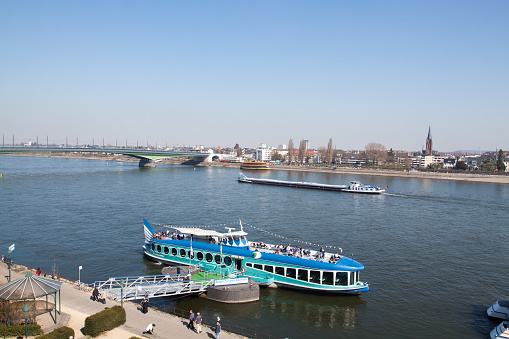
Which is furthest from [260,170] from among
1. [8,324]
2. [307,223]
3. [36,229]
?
[8,324]

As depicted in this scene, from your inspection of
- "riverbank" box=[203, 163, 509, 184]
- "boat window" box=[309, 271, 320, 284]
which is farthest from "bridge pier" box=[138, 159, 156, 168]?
"boat window" box=[309, 271, 320, 284]

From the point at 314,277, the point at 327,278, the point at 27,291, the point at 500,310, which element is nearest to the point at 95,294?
the point at 27,291

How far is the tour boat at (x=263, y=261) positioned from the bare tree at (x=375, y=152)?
150112 mm

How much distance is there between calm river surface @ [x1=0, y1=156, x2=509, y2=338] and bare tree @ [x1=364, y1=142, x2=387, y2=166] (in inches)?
3643

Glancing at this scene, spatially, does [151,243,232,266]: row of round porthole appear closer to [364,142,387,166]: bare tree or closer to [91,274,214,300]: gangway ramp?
[91,274,214,300]: gangway ramp

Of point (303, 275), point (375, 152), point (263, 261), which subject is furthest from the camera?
point (375, 152)

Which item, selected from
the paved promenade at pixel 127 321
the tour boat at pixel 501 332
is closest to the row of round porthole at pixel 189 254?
the paved promenade at pixel 127 321

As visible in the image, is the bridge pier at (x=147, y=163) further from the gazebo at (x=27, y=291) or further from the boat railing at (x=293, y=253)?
the gazebo at (x=27, y=291)

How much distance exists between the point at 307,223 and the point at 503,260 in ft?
71.6

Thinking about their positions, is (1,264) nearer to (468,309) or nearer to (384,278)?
(384,278)

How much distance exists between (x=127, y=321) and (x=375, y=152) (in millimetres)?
Answer: 172108

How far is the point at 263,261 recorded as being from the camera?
2802cm

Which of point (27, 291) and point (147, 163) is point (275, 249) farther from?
point (147, 163)

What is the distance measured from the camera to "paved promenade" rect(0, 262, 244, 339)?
1778 centimetres
